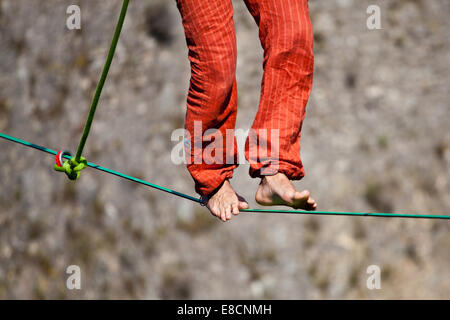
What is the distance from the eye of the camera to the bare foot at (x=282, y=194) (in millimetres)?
1526

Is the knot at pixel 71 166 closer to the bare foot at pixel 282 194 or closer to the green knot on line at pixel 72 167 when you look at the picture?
the green knot on line at pixel 72 167

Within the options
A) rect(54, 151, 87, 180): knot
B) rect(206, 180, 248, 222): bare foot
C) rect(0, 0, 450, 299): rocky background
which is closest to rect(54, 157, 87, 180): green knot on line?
rect(54, 151, 87, 180): knot

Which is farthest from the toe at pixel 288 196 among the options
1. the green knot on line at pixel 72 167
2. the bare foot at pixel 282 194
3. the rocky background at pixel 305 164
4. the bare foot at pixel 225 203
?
the rocky background at pixel 305 164

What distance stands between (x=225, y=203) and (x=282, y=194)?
0.63 ft

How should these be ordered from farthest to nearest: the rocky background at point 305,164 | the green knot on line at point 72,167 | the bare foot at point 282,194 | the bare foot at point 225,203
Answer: the rocky background at point 305,164 < the green knot on line at point 72,167 < the bare foot at point 225,203 < the bare foot at point 282,194

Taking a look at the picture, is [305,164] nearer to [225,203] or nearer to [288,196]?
[225,203]

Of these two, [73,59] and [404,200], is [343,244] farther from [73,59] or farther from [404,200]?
[73,59]

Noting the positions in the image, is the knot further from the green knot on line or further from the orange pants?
the orange pants

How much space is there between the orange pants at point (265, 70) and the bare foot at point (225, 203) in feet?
0.39

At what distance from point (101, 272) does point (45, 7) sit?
159cm

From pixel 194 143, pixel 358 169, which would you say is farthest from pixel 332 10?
pixel 194 143

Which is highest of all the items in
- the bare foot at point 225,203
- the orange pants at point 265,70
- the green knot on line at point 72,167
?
the orange pants at point 265,70

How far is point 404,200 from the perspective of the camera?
3742 millimetres

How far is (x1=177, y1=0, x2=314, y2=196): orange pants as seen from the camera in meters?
1.55
